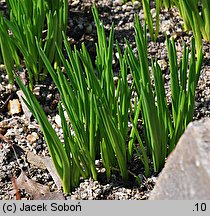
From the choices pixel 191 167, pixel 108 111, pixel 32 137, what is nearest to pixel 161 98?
pixel 108 111

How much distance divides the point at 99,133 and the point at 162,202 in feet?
1.48

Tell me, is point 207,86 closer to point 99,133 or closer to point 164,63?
point 164,63

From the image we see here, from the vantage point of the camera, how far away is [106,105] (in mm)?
1796

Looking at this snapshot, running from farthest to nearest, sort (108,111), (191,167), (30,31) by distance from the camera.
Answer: (30,31) → (108,111) → (191,167)

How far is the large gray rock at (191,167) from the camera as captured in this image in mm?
1388

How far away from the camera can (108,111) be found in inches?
70.1

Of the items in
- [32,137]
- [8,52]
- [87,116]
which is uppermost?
[8,52]

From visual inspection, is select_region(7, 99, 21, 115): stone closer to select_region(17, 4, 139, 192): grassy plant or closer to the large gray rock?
select_region(17, 4, 139, 192): grassy plant

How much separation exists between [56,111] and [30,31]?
0.34 metres

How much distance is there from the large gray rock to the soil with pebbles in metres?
0.38

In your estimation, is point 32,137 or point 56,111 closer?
point 32,137

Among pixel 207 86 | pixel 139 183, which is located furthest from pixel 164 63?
pixel 139 183

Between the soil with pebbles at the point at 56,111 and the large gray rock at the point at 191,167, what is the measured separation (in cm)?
38

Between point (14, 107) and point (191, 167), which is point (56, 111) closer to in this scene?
point (14, 107)
